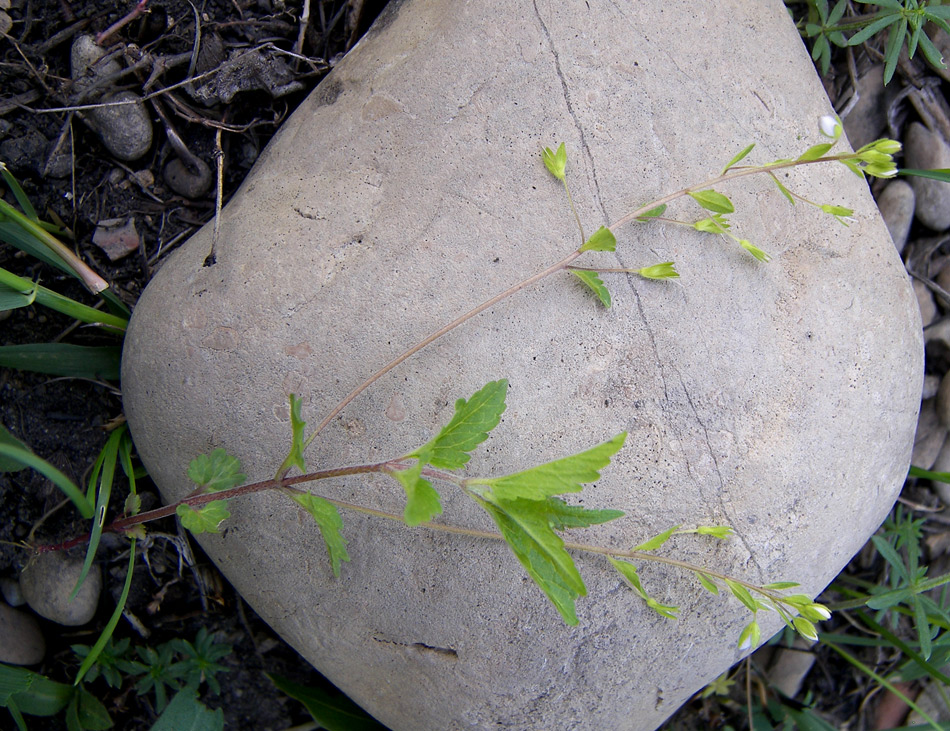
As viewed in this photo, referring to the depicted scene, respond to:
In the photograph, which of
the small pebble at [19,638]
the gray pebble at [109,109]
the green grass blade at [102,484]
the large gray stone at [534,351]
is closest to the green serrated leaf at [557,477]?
the large gray stone at [534,351]

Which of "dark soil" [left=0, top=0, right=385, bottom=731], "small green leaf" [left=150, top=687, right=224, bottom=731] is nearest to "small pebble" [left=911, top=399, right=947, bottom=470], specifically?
"dark soil" [left=0, top=0, right=385, bottom=731]

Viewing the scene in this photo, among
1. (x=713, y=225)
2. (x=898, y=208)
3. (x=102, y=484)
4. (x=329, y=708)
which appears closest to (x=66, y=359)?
(x=102, y=484)

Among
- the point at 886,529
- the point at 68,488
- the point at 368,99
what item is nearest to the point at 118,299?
the point at 68,488

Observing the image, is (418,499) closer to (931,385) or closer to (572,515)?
(572,515)

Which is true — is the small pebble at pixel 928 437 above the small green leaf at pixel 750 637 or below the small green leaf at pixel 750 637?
below

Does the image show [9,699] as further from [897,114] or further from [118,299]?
[897,114]

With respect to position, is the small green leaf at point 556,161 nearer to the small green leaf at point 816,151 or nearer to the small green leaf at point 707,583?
the small green leaf at point 816,151
